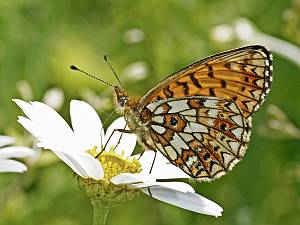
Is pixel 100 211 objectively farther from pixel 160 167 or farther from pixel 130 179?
pixel 160 167

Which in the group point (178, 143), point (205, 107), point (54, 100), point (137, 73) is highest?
point (137, 73)

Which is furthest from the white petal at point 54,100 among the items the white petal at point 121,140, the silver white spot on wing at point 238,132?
the silver white spot on wing at point 238,132

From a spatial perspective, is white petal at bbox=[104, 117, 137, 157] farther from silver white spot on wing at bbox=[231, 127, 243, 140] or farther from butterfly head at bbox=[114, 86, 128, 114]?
silver white spot on wing at bbox=[231, 127, 243, 140]

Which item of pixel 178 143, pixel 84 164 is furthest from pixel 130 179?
pixel 178 143

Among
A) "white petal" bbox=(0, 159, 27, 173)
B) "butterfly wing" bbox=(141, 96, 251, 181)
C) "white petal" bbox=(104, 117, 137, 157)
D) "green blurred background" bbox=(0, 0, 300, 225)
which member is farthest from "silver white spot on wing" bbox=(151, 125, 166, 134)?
"green blurred background" bbox=(0, 0, 300, 225)

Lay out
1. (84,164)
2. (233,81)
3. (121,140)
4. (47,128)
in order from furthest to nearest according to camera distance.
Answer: (121,140) < (233,81) < (47,128) < (84,164)
